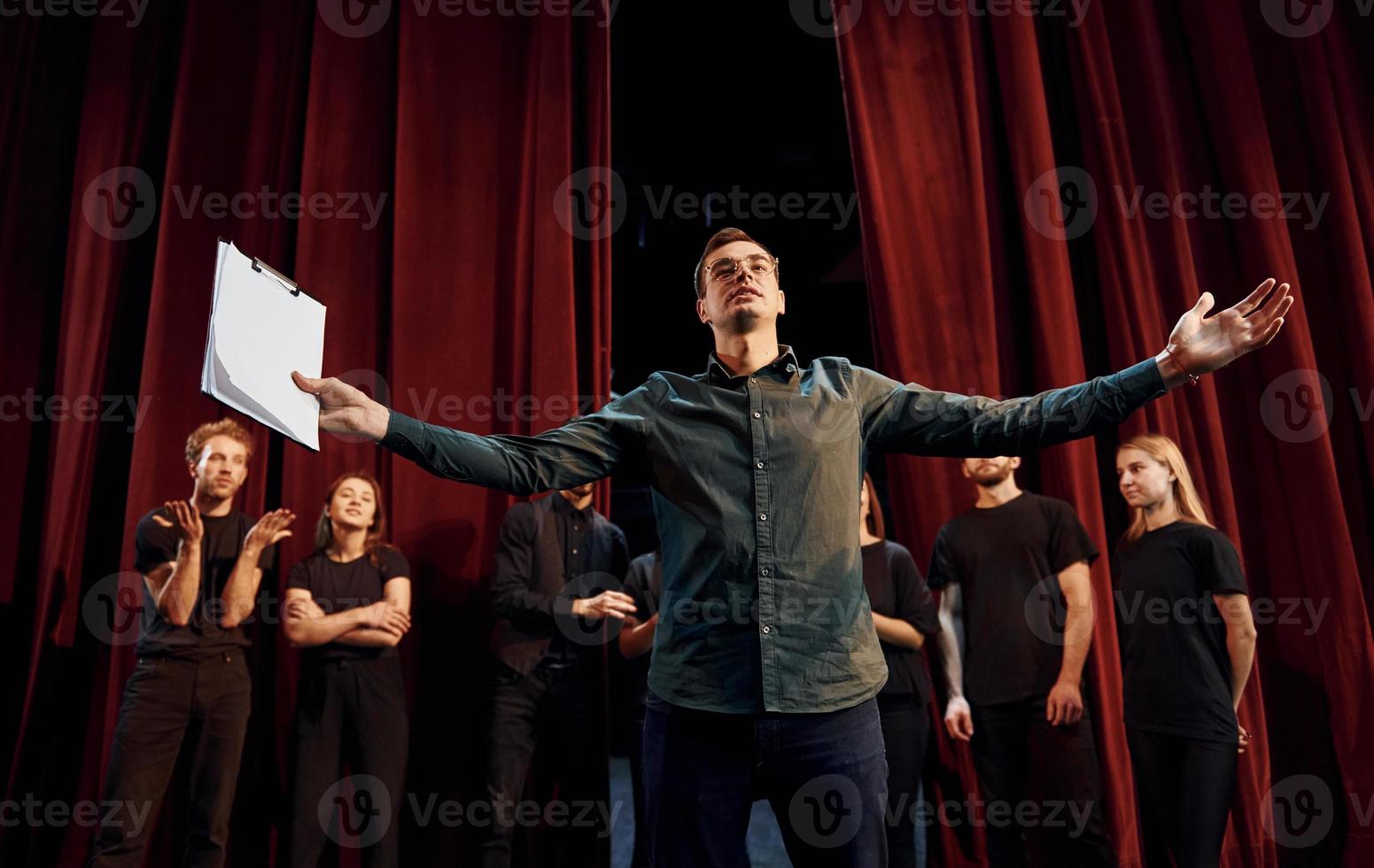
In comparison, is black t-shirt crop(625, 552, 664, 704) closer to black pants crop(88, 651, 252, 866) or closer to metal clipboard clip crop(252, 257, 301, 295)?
black pants crop(88, 651, 252, 866)

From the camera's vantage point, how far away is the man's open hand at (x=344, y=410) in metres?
1.24

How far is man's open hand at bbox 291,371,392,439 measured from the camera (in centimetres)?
124

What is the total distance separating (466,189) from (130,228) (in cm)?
145

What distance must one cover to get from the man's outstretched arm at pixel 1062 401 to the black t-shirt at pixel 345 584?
6.72 ft

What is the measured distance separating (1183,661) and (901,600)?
805 millimetres

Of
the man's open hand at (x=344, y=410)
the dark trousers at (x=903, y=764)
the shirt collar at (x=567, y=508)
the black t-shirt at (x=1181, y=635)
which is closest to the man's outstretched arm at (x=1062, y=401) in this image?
the man's open hand at (x=344, y=410)

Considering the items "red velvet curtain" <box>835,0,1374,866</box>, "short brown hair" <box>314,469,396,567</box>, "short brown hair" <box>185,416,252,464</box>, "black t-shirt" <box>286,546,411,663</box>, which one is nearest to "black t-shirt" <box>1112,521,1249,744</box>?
"red velvet curtain" <box>835,0,1374,866</box>

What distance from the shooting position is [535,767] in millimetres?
3107

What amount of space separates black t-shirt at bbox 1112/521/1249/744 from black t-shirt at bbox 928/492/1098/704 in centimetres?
24

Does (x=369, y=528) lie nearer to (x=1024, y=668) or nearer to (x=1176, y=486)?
(x=1024, y=668)

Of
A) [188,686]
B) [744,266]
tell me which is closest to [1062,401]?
[744,266]

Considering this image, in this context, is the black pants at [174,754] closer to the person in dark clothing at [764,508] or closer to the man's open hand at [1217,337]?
the person in dark clothing at [764,508]

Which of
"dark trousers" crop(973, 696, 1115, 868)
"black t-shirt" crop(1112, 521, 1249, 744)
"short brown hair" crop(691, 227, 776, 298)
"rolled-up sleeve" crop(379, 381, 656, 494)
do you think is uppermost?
"short brown hair" crop(691, 227, 776, 298)

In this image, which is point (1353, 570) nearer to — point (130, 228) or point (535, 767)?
point (535, 767)
